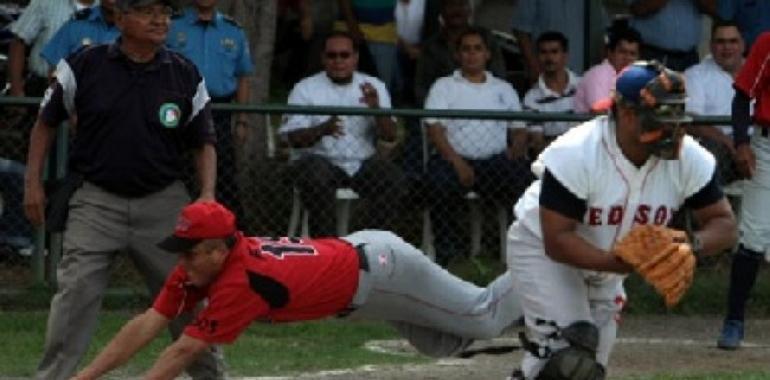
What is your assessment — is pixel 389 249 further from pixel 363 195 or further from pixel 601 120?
pixel 363 195

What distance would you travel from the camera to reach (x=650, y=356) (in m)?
11.6

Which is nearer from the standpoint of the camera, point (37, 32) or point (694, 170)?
point (694, 170)

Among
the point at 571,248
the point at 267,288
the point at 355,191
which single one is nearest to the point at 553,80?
the point at 355,191

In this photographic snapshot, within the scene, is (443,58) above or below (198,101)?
below

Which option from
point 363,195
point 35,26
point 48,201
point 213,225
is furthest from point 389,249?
point 35,26

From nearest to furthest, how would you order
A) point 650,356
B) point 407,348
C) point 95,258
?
point 95,258, point 650,356, point 407,348

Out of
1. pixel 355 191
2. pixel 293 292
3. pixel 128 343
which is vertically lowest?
pixel 355 191

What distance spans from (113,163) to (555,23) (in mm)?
6761

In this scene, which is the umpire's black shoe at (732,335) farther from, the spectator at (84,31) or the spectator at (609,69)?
the spectator at (84,31)

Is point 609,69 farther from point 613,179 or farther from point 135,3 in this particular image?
point 613,179

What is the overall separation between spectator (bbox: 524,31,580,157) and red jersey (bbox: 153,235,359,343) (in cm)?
545

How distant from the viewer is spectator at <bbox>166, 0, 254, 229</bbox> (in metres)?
13.0

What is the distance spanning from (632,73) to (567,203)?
534 mm

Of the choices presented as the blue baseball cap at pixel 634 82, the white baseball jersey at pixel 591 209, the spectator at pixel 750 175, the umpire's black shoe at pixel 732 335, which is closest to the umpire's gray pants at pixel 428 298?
the white baseball jersey at pixel 591 209
